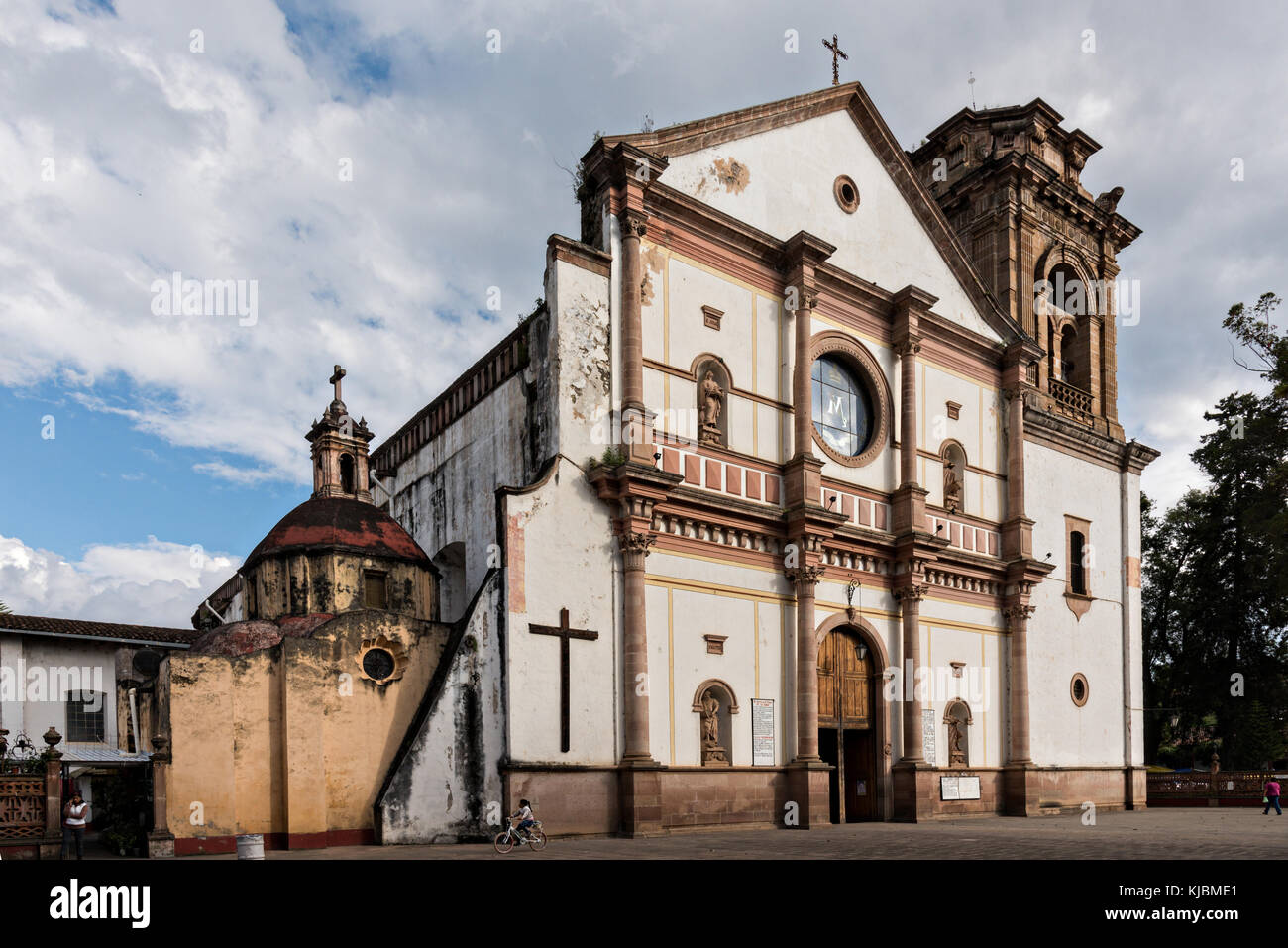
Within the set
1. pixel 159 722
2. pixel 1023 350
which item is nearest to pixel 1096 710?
pixel 1023 350

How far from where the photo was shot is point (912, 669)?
76.2 feet

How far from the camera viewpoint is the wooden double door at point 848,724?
72.1 ft

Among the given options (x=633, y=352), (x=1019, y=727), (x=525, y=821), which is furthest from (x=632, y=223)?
(x=1019, y=727)

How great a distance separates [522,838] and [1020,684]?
48.0 ft

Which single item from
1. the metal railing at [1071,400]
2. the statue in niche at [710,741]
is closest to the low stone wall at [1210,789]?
the metal railing at [1071,400]

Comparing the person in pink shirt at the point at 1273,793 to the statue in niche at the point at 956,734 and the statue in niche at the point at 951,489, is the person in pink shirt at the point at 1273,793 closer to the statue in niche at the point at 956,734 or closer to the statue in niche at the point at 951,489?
the statue in niche at the point at 956,734

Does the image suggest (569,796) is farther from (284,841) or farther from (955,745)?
(955,745)

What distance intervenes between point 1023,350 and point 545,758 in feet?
55.4

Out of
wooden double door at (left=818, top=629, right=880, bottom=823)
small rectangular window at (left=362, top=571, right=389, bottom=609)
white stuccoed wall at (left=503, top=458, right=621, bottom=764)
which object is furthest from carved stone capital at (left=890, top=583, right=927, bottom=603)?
small rectangular window at (left=362, top=571, right=389, bottom=609)

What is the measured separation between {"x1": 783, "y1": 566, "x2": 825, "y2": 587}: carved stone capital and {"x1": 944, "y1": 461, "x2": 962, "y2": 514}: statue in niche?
5577 mm
